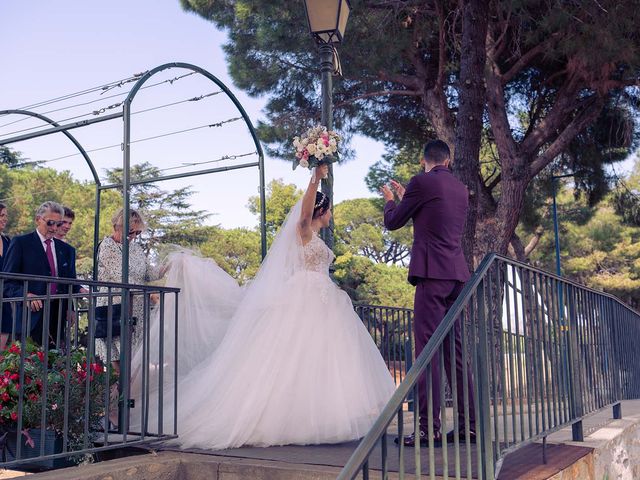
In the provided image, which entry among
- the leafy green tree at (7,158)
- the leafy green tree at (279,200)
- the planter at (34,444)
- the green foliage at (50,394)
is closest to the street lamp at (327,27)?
the green foliage at (50,394)

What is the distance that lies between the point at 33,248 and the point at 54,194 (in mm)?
28979

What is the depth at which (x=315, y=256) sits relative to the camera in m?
5.67

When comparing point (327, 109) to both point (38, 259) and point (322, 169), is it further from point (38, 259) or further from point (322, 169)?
point (38, 259)

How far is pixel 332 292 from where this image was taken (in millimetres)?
5547

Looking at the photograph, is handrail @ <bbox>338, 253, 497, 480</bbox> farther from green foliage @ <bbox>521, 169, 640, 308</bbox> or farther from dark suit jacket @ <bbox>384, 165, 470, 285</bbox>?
green foliage @ <bbox>521, 169, 640, 308</bbox>

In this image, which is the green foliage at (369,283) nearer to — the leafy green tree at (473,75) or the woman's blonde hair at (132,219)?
the leafy green tree at (473,75)

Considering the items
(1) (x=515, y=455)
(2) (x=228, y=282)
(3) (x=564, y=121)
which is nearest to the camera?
(1) (x=515, y=455)

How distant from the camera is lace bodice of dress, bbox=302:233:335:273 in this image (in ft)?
18.6

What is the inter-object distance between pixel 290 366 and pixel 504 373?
1.79 meters

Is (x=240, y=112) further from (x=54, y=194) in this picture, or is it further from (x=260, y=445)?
(x=54, y=194)

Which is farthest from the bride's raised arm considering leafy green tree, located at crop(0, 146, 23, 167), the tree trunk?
the tree trunk

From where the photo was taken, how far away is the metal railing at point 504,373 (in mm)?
2994

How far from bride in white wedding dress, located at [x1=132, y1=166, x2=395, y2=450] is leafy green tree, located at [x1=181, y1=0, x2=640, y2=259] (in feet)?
19.0

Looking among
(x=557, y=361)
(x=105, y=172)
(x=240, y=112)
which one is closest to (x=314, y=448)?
(x=557, y=361)
